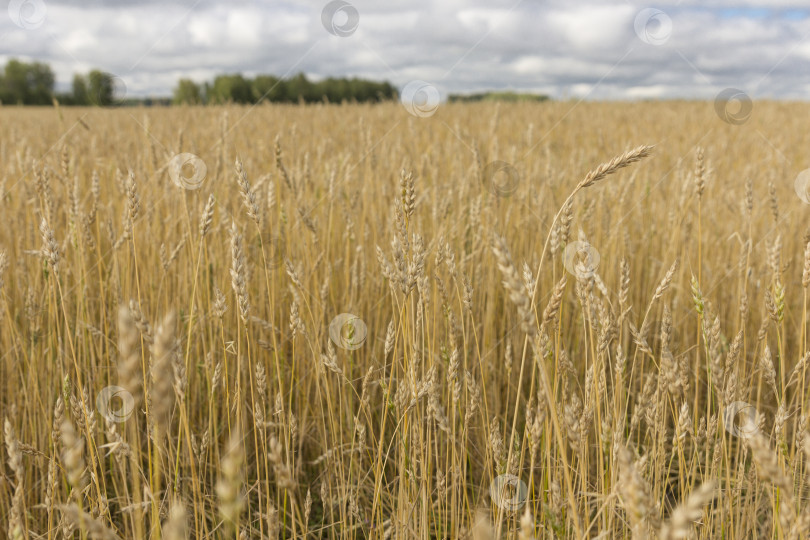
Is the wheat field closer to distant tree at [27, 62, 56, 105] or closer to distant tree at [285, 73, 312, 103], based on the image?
distant tree at [285, 73, 312, 103]

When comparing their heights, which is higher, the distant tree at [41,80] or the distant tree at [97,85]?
the distant tree at [41,80]

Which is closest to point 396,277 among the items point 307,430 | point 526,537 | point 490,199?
point 526,537

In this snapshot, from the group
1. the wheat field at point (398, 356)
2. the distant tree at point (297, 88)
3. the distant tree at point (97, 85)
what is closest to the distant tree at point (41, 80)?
the distant tree at point (297, 88)

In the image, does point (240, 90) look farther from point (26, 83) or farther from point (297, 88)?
point (26, 83)

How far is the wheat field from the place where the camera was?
3.60 ft

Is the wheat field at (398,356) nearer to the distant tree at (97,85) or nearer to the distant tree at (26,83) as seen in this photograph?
the distant tree at (97,85)

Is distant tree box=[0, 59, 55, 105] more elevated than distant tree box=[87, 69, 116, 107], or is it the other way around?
distant tree box=[0, 59, 55, 105]

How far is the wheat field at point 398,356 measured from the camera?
43.2 inches

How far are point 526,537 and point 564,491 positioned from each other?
0.98 meters

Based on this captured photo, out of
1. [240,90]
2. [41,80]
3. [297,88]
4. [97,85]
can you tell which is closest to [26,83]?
[41,80]

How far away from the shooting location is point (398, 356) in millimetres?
1323

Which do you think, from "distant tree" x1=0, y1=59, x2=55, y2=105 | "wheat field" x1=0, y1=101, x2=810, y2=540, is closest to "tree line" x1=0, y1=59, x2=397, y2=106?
"distant tree" x1=0, y1=59, x2=55, y2=105

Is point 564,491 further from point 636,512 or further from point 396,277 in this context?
point 636,512

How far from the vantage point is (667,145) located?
19.4 ft
